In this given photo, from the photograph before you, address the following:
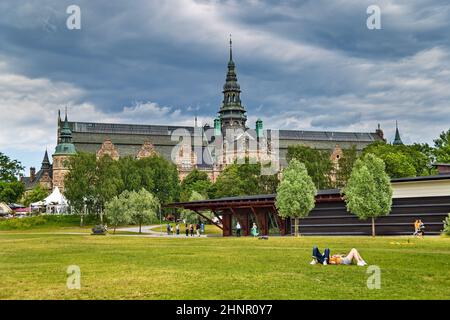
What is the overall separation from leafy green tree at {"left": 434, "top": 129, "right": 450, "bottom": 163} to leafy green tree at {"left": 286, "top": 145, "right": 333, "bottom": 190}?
18.4 meters

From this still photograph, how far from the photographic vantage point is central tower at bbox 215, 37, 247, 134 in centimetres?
16150

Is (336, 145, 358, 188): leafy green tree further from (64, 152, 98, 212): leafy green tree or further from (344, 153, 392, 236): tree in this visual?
(344, 153, 392, 236): tree

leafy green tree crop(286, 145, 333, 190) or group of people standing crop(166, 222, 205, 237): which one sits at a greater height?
leafy green tree crop(286, 145, 333, 190)

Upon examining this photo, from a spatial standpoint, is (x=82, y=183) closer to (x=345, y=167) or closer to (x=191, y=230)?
(x=191, y=230)

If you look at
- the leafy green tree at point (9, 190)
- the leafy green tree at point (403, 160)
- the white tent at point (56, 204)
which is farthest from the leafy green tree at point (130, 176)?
the leafy green tree at point (403, 160)

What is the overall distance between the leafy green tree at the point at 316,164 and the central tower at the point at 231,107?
53237 mm

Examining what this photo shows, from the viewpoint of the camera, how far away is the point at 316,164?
345 feet

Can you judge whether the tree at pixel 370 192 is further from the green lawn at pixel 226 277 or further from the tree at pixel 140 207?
the tree at pixel 140 207

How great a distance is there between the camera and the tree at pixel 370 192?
164 feet

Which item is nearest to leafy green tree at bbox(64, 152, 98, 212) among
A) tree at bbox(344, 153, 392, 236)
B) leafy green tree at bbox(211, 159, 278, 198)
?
leafy green tree at bbox(211, 159, 278, 198)

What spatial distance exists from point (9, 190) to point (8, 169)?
29.8 ft
